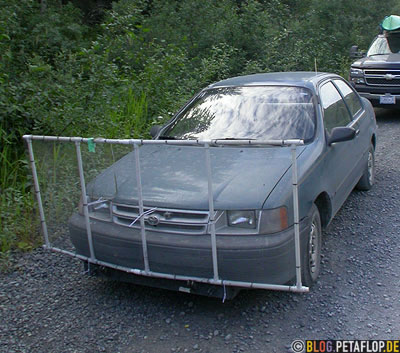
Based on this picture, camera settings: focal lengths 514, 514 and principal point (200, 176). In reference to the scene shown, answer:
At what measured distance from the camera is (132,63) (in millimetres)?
9219

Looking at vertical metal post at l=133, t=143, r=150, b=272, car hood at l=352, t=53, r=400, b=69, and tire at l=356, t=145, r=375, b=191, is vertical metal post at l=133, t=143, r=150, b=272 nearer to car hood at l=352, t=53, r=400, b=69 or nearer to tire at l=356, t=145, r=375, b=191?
tire at l=356, t=145, r=375, b=191

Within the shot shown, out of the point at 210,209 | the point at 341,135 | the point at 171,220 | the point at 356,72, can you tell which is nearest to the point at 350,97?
the point at 341,135

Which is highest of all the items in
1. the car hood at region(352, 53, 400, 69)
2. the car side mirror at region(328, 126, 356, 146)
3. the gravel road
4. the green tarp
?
the green tarp

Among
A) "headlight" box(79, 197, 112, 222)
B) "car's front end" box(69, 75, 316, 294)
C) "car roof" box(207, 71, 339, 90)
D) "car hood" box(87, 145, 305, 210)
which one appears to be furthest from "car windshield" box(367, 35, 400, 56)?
"headlight" box(79, 197, 112, 222)

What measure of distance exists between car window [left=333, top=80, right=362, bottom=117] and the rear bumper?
2.55 meters

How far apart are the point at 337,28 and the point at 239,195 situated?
12734mm

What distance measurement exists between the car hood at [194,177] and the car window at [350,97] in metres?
1.87

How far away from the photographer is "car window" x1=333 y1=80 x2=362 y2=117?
232 inches

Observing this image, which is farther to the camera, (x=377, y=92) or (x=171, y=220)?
(x=377, y=92)

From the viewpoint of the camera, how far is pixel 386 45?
1137cm

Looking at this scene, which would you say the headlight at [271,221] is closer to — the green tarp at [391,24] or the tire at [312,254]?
the tire at [312,254]

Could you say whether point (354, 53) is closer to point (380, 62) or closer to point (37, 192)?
point (380, 62)

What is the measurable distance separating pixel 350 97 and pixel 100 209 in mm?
3484

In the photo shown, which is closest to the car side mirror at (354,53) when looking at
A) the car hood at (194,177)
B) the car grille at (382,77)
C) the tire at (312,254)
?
the car grille at (382,77)
